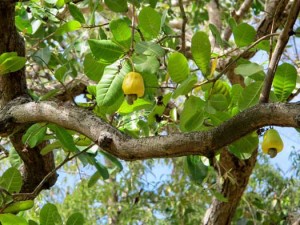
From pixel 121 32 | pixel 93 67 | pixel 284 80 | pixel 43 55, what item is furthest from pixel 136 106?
pixel 43 55

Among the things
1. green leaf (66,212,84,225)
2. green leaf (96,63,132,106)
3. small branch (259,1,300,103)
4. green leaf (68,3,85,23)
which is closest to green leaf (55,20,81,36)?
green leaf (68,3,85,23)

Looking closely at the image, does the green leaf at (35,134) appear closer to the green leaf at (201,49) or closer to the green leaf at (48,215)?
the green leaf at (48,215)

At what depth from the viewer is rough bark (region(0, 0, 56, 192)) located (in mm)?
1557

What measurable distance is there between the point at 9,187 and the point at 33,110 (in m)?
0.20

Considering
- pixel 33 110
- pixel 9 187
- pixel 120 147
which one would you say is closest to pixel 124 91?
pixel 120 147

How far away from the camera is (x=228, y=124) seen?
1.06m

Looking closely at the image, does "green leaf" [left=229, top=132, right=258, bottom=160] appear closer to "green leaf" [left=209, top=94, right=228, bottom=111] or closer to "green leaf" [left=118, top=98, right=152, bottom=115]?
"green leaf" [left=209, top=94, right=228, bottom=111]

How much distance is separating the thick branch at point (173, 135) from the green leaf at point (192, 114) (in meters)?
0.14

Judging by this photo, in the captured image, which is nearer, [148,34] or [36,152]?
[148,34]

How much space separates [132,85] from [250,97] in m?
0.26

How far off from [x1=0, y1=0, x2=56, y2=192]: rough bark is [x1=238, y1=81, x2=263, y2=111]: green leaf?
58 cm

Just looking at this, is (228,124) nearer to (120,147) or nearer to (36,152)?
(120,147)

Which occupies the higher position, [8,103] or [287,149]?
[8,103]

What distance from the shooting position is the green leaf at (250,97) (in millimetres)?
1225
